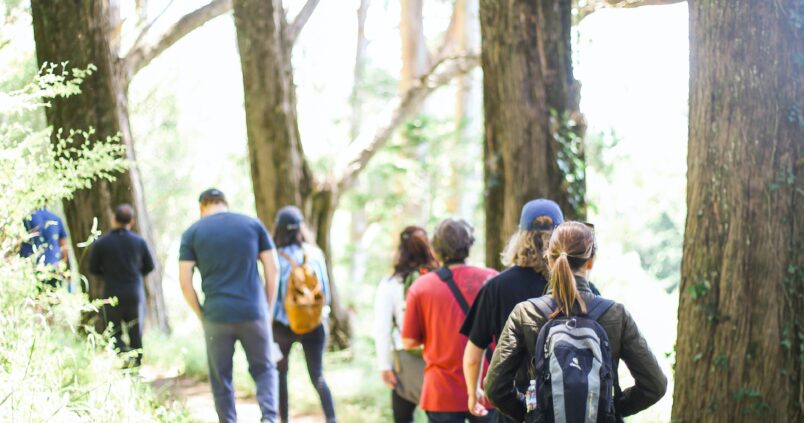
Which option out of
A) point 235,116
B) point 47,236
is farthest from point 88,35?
point 235,116

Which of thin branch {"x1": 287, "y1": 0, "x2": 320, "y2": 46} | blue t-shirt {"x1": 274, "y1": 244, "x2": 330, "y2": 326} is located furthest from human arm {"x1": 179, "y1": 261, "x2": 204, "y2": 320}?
thin branch {"x1": 287, "y1": 0, "x2": 320, "y2": 46}

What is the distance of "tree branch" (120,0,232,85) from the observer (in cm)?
1388

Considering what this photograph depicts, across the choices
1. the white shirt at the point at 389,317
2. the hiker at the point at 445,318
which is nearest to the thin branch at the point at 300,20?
the white shirt at the point at 389,317

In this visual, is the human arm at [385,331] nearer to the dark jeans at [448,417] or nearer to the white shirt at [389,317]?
the white shirt at [389,317]

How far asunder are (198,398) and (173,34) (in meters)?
6.03

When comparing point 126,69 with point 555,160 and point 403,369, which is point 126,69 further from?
point 403,369

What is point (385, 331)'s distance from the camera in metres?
6.77

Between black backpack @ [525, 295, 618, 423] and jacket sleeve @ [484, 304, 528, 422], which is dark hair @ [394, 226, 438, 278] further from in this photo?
black backpack @ [525, 295, 618, 423]

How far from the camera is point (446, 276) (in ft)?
19.9

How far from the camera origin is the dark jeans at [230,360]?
7391 millimetres

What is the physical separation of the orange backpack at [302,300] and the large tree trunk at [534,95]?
199 centimetres

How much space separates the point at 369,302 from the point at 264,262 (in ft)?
72.9

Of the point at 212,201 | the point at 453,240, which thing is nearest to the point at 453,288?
the point at 453,240

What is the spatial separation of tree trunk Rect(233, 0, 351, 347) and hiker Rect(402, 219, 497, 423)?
760 cm
